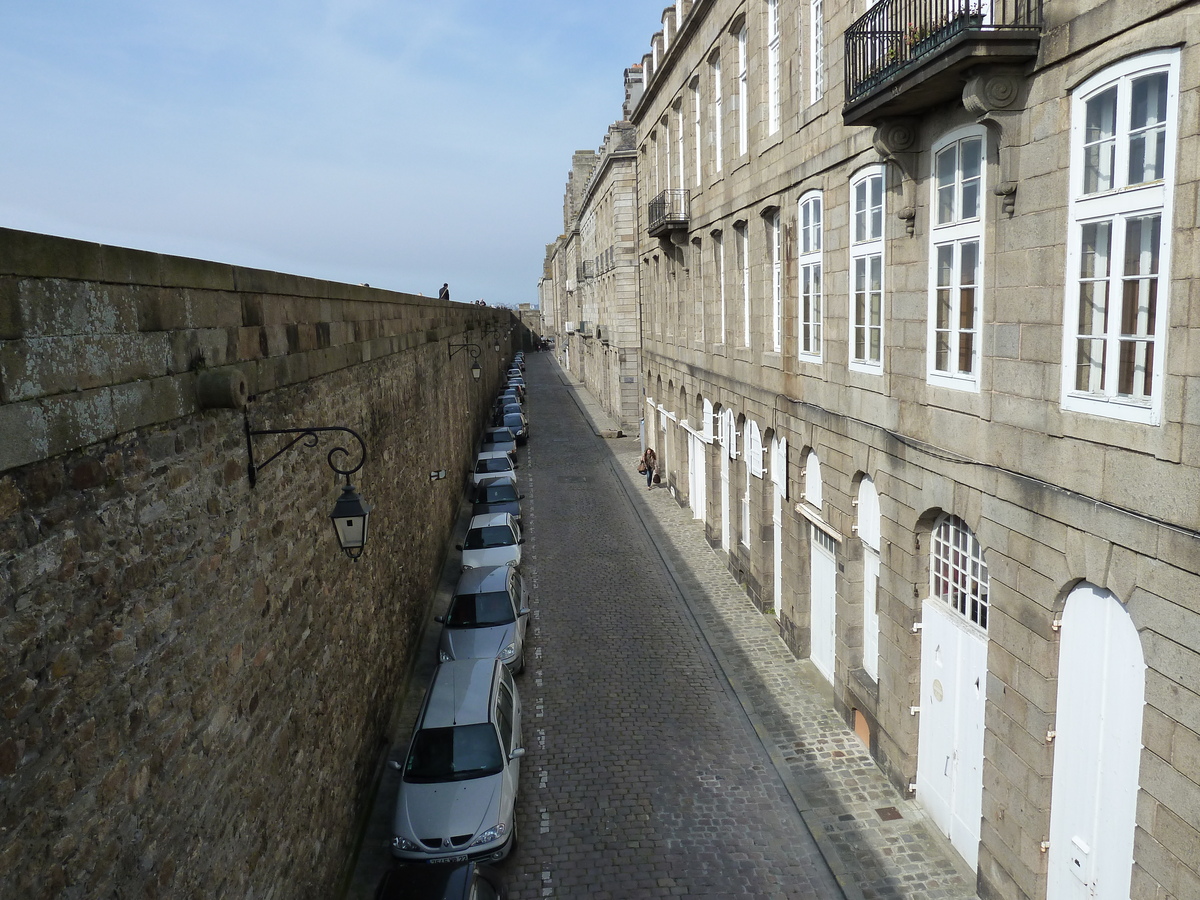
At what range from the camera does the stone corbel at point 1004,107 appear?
698 centimetres

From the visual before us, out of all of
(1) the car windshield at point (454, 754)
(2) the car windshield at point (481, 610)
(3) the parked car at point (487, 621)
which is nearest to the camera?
(1) the car windshield at point (454, 754)

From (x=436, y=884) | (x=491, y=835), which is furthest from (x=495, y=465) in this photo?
(x=436, y=884)

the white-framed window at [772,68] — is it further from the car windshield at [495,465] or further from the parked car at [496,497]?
the car windshield at [495,465]

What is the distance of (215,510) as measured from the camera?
19.6 feet

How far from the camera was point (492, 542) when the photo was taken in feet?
58.5

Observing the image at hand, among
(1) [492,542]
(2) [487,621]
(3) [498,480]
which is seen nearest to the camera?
(2) [487,621]

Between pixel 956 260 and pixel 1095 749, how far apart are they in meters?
4.57

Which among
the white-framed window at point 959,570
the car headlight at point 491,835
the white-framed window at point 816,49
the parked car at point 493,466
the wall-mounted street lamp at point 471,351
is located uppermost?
the white-framed window at point 816,49

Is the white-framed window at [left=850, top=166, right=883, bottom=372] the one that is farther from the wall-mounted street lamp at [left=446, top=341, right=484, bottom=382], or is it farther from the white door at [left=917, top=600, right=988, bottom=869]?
the wall-mounted street lamp at [left=446, top=341, right=484, bottom=382]

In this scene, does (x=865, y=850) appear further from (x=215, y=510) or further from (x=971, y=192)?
(x=215, y=510)

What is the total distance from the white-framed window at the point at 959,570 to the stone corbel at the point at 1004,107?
3.33 m

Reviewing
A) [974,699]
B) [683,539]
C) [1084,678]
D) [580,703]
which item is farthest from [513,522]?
[1084,678]

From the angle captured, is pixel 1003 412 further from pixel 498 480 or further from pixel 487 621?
pixel 498 480

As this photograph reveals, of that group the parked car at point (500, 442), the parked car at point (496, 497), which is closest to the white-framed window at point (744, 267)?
the parked car at point (496, 497)
